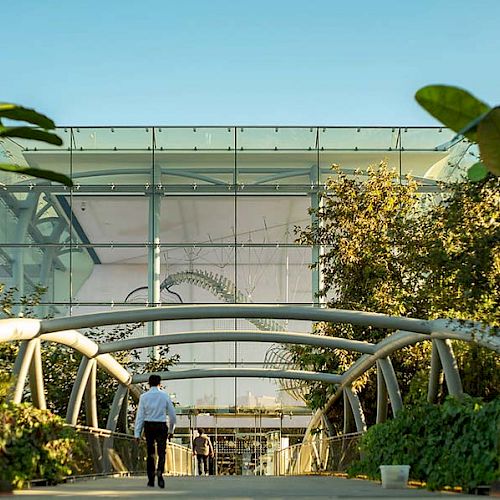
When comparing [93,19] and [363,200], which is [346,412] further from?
[93,19]

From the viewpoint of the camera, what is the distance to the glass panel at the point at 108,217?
123ft

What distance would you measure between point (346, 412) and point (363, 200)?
192 inches

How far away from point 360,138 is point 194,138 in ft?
16.3

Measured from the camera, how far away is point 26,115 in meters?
8.06

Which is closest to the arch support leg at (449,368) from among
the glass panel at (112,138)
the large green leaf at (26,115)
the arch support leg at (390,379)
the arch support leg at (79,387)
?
the arch support leg at (390,379)

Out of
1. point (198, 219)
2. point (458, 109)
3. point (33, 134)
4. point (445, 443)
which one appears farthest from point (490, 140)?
point (198, 219)

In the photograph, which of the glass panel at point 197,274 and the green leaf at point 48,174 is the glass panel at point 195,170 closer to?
the glass panel at point 197,274

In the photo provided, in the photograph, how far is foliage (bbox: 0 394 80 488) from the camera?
12.9 metres

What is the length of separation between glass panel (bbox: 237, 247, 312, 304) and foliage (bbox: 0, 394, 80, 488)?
69.8ft

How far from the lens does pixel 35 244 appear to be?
36.9 meters

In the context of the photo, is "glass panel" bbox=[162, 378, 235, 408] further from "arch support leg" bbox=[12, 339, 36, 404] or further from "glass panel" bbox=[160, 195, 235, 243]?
"arch support leg" bbox=[12, 339, 36, 404]

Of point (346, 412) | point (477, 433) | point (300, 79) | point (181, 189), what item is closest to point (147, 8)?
point (477, 433)

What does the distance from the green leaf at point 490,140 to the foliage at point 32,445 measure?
632 cm

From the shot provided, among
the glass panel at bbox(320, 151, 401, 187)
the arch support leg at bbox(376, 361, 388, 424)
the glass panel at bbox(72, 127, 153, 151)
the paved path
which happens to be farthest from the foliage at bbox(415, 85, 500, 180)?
the glass panel at bbox(72, 127, 153, 151)
